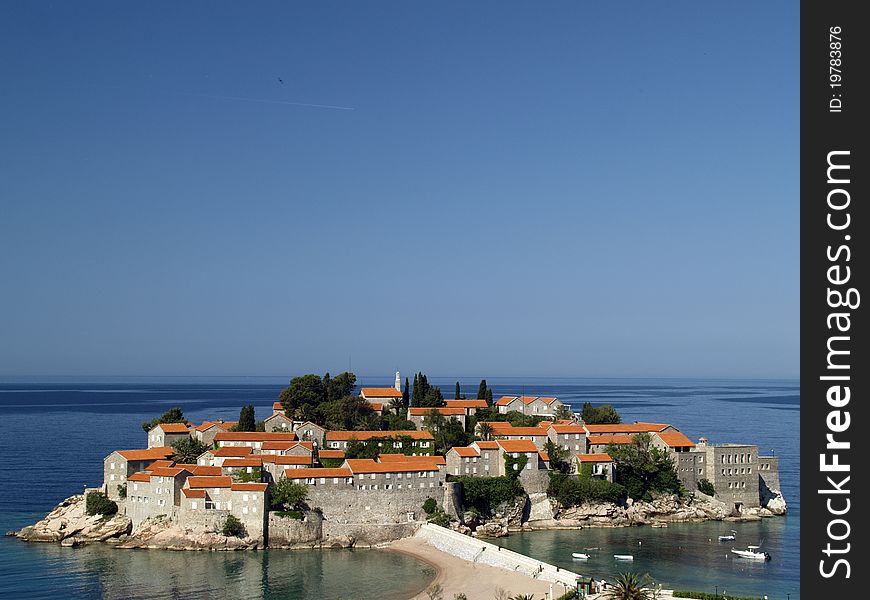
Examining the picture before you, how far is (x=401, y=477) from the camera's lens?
218ft

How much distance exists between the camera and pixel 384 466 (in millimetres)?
66625

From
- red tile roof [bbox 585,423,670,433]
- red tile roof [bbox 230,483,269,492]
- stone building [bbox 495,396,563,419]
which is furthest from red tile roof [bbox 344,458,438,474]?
stone building [bbox 495,396,563,419]

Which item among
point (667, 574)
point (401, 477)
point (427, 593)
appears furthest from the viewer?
point (401, 477)

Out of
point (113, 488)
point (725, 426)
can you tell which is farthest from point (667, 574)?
point (725, 426)

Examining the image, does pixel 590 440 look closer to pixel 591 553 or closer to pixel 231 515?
pixel 591 553

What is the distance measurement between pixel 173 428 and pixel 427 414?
24.5m


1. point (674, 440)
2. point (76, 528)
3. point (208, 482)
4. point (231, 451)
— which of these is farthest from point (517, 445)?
point (76, 528)

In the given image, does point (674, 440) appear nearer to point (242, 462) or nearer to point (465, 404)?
point (465, 404)

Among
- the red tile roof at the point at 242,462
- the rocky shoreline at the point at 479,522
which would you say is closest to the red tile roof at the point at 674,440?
the rocky shoreline at the point at 479,522

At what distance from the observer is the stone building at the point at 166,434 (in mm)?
75625

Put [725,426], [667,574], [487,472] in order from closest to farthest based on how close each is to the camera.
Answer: [667,574], [487,472], [725,426]

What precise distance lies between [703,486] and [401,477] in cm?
3003
